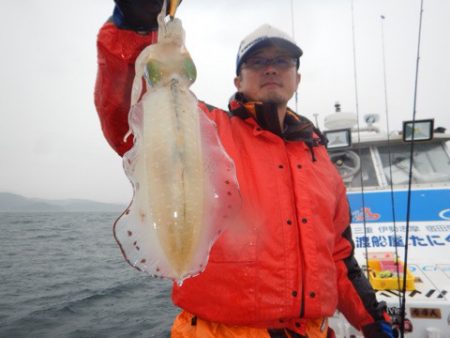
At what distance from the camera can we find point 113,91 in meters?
1.74

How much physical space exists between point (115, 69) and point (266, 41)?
1.53 m

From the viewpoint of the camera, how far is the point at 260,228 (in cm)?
218

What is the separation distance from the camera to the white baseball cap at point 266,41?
2836 millimetres

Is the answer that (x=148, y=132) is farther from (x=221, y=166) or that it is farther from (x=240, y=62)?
(x=240, y=62)

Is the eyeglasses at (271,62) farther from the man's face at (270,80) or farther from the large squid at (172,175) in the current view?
the large squid at (172,175)

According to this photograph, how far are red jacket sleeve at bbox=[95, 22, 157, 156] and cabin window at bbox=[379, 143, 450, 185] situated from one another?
6504mm

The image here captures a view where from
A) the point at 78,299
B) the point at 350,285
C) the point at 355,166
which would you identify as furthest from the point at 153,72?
the point at 78,299

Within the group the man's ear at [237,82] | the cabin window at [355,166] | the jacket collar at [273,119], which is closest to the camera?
the jacket collar at [273,119]

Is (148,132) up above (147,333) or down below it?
above

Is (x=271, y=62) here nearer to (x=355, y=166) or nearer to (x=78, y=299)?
(x=355, y=166)

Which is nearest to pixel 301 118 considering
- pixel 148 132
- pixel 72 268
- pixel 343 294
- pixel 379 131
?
pixel 343 294

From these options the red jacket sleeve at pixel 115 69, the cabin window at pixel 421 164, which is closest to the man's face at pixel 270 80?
the red jacket sleeve at pixel 115 69

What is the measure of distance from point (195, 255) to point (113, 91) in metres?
1.02

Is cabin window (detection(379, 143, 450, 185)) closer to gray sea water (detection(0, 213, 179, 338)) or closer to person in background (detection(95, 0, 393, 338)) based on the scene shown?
person in background (detection(95, 0, 393, 338))
